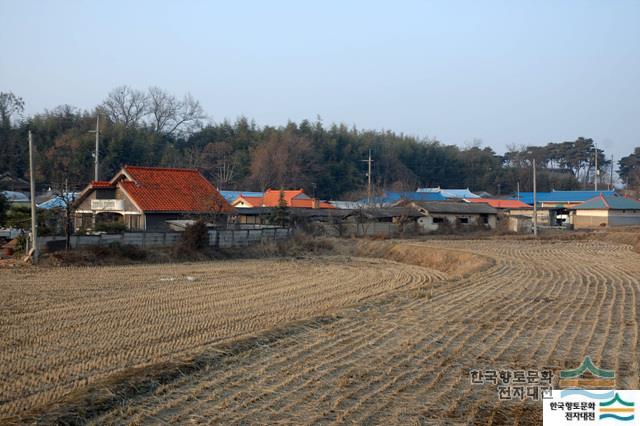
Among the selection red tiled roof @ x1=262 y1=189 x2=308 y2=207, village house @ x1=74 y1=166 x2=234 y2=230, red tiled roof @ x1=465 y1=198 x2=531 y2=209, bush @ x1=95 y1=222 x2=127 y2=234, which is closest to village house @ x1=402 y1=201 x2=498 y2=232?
red tiled roof @ x1=262 y1=189 x2=308 y2=207

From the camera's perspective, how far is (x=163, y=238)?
74.3ft

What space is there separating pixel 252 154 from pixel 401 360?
4897 cm

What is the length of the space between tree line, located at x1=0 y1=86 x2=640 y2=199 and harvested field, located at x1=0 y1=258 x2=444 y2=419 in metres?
21.7

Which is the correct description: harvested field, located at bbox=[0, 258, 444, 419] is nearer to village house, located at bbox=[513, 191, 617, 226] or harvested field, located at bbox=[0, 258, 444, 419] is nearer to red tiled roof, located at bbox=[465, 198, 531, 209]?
village house, located at bbox=[513, 191, 617, 226]

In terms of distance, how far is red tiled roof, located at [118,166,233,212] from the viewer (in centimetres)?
2617

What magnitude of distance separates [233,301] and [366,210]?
2367cm

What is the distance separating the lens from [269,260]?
2314 centimetres

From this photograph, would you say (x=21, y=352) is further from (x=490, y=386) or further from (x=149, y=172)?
(x=149, y=172)

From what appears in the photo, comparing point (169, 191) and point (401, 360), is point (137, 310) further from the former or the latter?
point (169, 191)

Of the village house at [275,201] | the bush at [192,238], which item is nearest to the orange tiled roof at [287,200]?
the village house at [275,201]

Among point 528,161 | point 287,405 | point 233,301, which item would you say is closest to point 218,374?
point 287,405

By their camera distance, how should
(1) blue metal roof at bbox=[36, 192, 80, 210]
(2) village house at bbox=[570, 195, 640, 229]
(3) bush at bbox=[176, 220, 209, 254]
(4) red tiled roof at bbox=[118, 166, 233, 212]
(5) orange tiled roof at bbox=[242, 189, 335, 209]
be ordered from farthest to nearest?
(2) village house at bbox=[570, 195, 640, 229]
(5) orange tiled roof at bbox=[242, 189, 335, 209]
(4) red tiled roof at bbox=[118, 166, 233, 212]
(1) blue metal roof at bbox=[36, 192, 80, 210]
(3) bush at bbox=[176, 220, 209, 254]

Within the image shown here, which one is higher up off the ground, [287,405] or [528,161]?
[528,161]

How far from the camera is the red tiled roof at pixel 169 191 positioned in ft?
85.9
